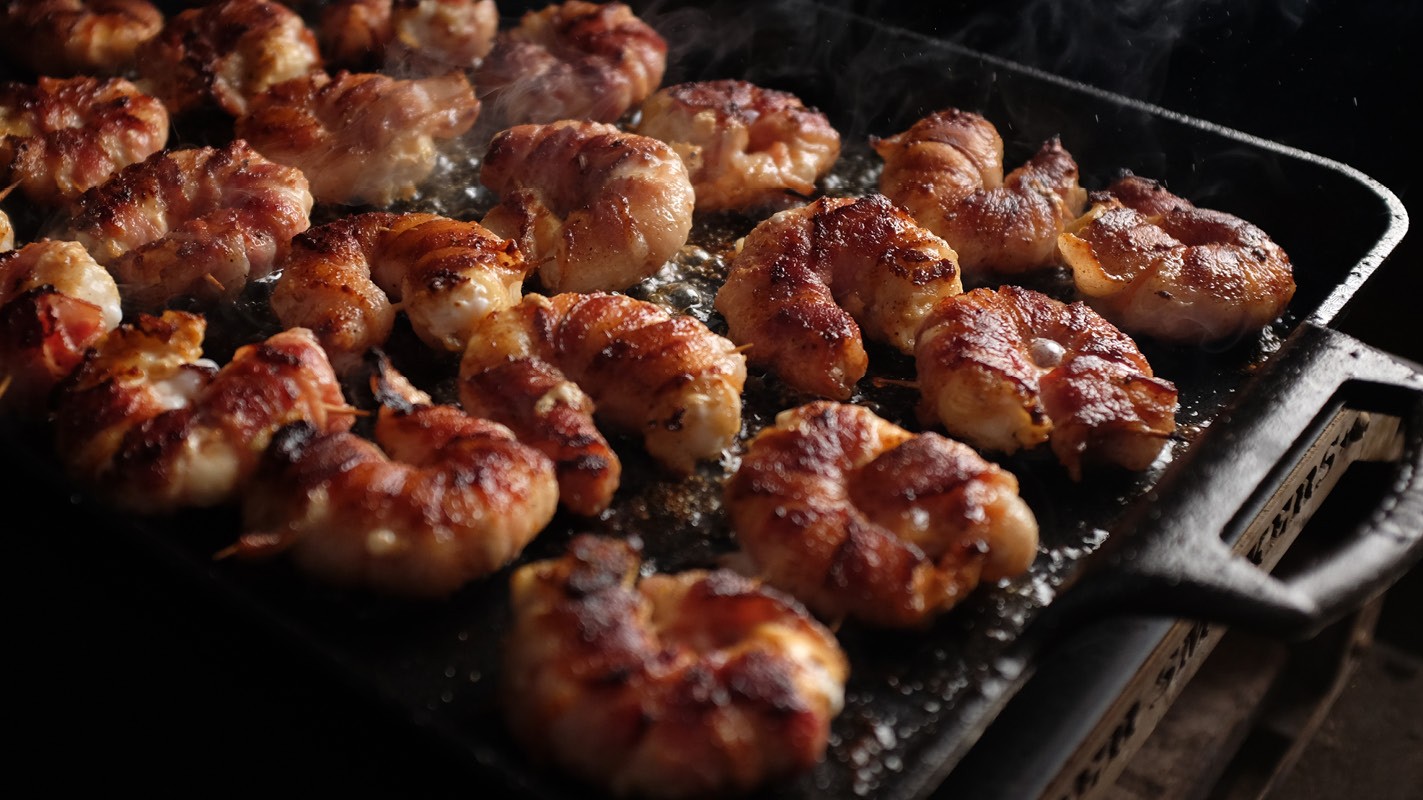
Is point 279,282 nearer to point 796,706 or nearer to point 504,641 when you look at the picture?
point 504,641

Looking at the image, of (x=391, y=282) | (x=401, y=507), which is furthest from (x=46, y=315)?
(x=401, y=507)

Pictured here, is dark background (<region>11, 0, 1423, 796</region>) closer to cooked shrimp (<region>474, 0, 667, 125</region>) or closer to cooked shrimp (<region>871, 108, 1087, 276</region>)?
cooked shrimp (<region>871, 108, 1087, 276</region>)

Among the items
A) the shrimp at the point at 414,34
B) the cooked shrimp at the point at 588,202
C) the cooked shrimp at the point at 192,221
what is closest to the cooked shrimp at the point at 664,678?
the cooked shrimp at the point at 588,202

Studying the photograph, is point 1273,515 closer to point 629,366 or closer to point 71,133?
point 629,366

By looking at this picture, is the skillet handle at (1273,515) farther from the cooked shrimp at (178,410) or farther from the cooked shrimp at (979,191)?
the cooked shrimp at (178,410)

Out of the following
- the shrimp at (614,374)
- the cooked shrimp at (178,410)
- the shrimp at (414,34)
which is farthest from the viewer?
the shrimp at (414,34)

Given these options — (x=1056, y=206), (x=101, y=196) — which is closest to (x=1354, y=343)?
(x=1056, y=206)
